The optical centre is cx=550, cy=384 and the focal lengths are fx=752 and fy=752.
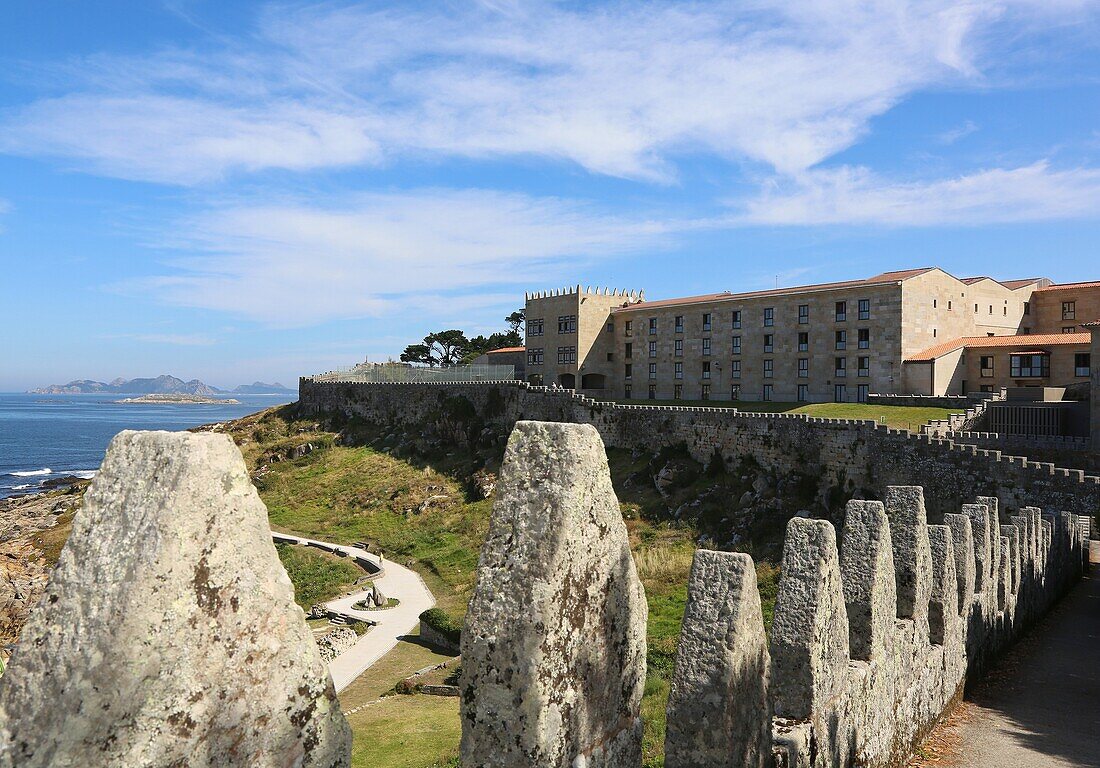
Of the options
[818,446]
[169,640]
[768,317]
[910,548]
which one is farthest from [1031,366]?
[169,640]

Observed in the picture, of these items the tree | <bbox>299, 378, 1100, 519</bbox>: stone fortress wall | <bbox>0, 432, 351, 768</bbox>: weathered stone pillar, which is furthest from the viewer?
the tree

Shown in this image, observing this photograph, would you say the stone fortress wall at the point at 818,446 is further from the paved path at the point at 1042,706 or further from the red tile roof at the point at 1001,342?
the red tile roof at the point at 1001,342

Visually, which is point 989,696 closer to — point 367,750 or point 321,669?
point 367,750

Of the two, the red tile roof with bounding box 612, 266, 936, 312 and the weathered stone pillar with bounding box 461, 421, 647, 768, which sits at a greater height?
the red tile roof with bounding box 612, 266, 936, 312

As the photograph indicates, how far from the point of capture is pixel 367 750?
58.2ft

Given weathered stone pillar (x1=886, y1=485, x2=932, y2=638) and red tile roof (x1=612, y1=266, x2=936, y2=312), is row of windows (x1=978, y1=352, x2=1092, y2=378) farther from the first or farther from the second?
weathered stone pillar (x1=886, y1=485, x2=932, y2=638)

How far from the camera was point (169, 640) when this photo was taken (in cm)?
302

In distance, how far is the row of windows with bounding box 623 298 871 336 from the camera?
2090 inches

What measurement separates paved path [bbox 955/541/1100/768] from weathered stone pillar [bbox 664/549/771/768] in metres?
7.24

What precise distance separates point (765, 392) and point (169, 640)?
2341 inches

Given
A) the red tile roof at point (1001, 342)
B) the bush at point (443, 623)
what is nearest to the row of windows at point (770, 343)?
the red tile roof at point (1001, 342)

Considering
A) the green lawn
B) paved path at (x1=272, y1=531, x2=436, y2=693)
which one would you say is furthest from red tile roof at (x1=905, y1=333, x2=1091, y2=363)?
paved path at (x1=272, y1=531, x2=436, y2=693)

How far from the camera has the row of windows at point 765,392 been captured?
2098 inches

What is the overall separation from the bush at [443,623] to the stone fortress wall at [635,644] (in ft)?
66.3
